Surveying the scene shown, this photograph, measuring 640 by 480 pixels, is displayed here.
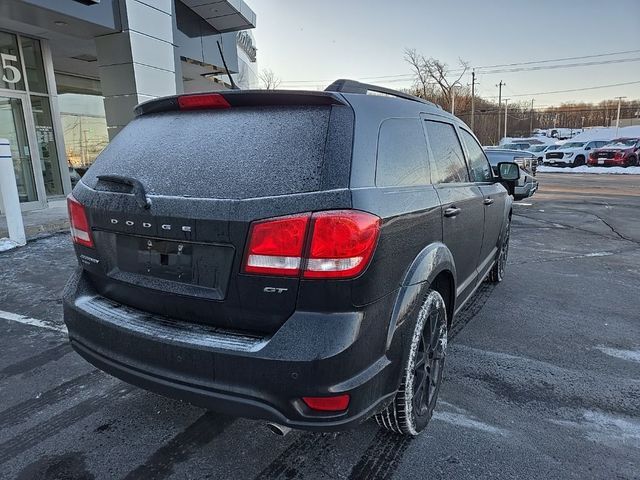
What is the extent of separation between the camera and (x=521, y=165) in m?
14.6

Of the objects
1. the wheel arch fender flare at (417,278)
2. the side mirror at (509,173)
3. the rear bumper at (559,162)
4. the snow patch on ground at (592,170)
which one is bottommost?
the snow patch on ground at (592,170)

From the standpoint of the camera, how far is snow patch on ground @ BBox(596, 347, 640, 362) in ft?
11.1

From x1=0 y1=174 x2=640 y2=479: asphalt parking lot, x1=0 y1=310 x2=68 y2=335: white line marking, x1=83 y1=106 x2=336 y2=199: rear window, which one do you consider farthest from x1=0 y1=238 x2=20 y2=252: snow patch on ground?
x1=83 y1=106 x2=336 y2=199: rear window

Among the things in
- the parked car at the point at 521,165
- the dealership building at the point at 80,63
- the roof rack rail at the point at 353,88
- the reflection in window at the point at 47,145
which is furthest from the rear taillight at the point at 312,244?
the reflection in window at the point at 47,145

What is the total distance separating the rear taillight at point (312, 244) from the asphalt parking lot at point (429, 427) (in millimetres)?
1100

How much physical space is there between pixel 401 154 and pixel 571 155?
110 ft

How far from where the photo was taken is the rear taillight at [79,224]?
2.30 m

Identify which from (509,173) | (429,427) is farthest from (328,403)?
(509,173)

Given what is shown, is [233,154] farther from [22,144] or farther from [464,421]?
[22,144]

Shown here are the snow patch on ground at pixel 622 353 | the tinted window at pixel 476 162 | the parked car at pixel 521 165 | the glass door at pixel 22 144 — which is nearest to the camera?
the snow patch on ground at pixel 622 353

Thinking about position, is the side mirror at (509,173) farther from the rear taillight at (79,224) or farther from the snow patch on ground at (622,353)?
the rear taillight at (79,224)

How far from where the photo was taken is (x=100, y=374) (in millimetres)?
3076

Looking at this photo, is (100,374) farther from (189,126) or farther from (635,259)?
(635,259)

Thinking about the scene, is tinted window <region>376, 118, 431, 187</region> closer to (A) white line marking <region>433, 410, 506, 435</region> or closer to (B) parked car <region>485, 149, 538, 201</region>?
(A) white line marking <region>433, 410, 506, 435</region>
